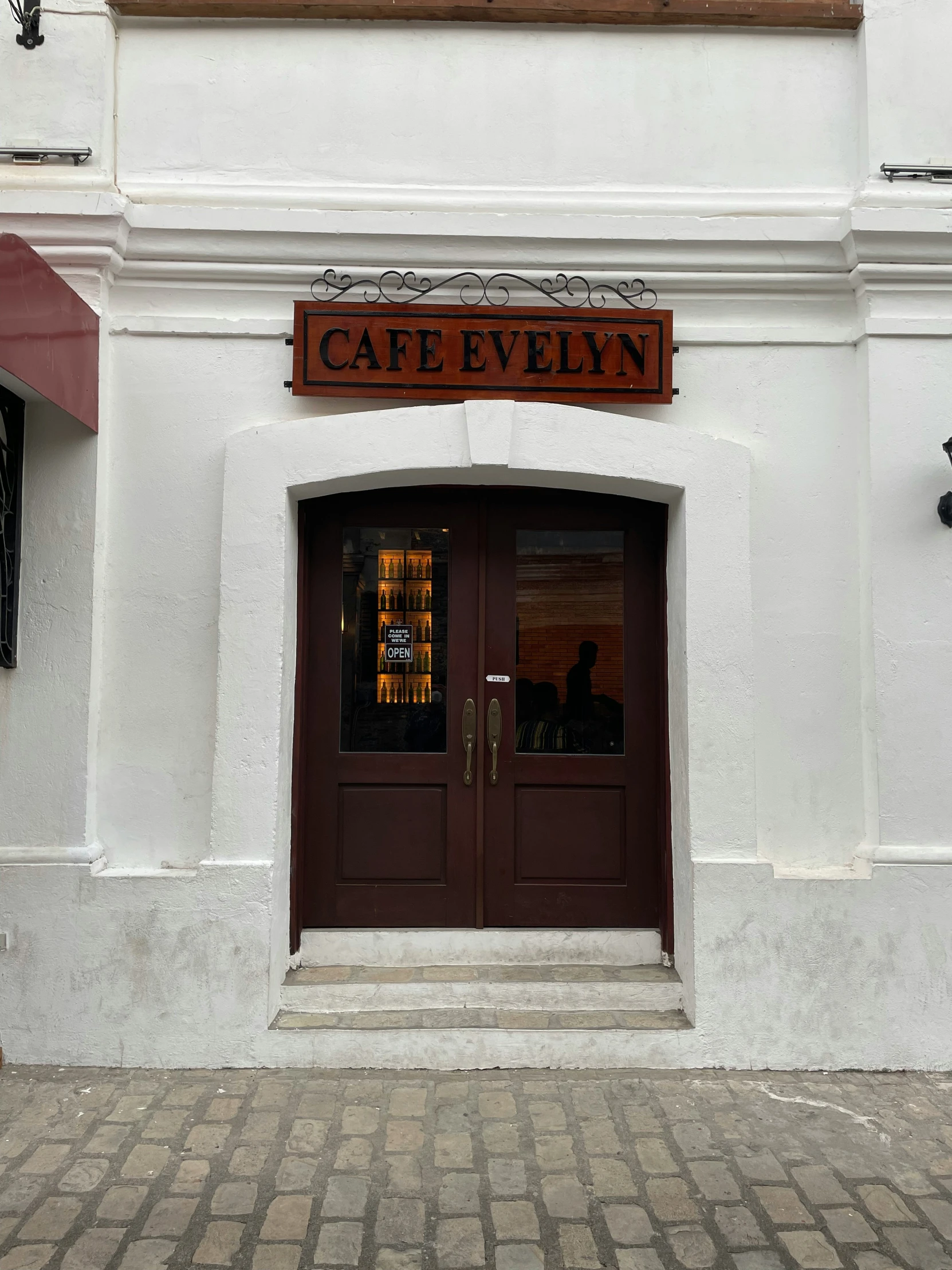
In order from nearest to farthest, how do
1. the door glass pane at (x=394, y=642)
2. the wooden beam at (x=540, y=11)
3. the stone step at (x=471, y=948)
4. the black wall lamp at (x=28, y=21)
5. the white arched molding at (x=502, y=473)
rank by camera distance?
the white arched molding at (x=502, y=473), the black wall lamp at (x=28, y=21), the wooden beam at (x=540, y=11), the stone step at (x=471, y=948), the door glass pane at (x=394, y=642)

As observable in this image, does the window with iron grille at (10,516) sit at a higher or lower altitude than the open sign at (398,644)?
higher

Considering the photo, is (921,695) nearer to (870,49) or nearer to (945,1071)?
(945,1071)

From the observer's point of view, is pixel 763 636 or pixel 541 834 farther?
pixel 541 834

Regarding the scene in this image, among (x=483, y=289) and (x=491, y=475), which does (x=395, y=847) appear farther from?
(x=483, y=289)

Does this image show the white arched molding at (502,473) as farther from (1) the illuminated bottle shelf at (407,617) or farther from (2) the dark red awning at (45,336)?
(2) the dark red awning at (45,336)

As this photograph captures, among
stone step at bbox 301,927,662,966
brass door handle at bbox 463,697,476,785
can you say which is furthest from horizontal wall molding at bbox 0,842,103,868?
brass door handle at bbox 463,697,476,785

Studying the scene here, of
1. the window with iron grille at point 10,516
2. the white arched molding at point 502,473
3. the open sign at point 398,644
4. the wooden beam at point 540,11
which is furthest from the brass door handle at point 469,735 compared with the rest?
the wooden beam at point 540,11

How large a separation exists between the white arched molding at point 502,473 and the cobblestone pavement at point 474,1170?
58cm

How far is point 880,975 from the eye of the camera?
3.96 metres

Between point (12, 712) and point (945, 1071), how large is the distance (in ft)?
14.4

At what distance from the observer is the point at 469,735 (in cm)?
447

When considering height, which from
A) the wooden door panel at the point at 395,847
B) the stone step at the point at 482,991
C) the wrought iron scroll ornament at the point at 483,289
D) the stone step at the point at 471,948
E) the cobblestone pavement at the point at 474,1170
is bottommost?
A: the cobblestone pavement at the point at 474,1170

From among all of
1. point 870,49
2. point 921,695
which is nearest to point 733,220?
point 870,49

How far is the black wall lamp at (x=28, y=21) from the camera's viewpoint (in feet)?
13.7
